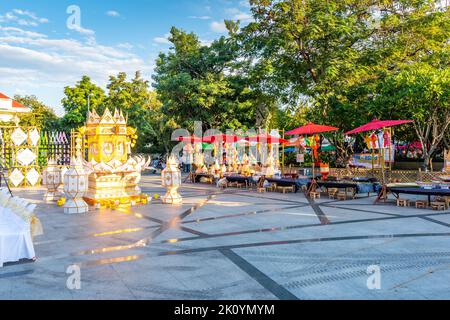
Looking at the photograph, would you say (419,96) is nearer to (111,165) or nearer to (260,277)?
(111,165)

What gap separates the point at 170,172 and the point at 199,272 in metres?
7.93

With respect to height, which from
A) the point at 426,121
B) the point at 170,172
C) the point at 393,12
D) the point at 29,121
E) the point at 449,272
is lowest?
the point at 449,272

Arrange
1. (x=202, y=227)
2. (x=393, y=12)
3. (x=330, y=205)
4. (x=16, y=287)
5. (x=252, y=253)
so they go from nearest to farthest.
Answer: (x=16, y=287)
(x=252, y=253)
(x=202, y=227)
(x=330, y=205)
(x=393, y=12)

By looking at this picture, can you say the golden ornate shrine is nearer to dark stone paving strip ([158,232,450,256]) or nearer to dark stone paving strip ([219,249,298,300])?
dark stone paving strip ([158,232,450,256])

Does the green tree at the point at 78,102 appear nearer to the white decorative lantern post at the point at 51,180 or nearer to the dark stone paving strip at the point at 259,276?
the white decorative lantern post at the point at 51,180

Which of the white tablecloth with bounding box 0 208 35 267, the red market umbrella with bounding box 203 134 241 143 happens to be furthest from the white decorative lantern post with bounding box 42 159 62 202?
the red market umbrella with bounding box 203 134 241 143

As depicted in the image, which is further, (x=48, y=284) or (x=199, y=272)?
(x=199, y=272)

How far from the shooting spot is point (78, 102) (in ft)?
126

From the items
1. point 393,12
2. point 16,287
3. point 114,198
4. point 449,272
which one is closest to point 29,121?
point 114,198

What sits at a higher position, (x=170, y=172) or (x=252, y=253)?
(x=170, y=172)

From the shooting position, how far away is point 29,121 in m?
39.6

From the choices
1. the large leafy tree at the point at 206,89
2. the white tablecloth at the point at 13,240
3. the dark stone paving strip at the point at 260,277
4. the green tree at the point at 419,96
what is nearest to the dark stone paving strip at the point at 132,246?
the white tablecloth at the point at 13,240

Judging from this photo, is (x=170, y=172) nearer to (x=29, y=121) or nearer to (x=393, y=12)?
(x=393, y=12)
